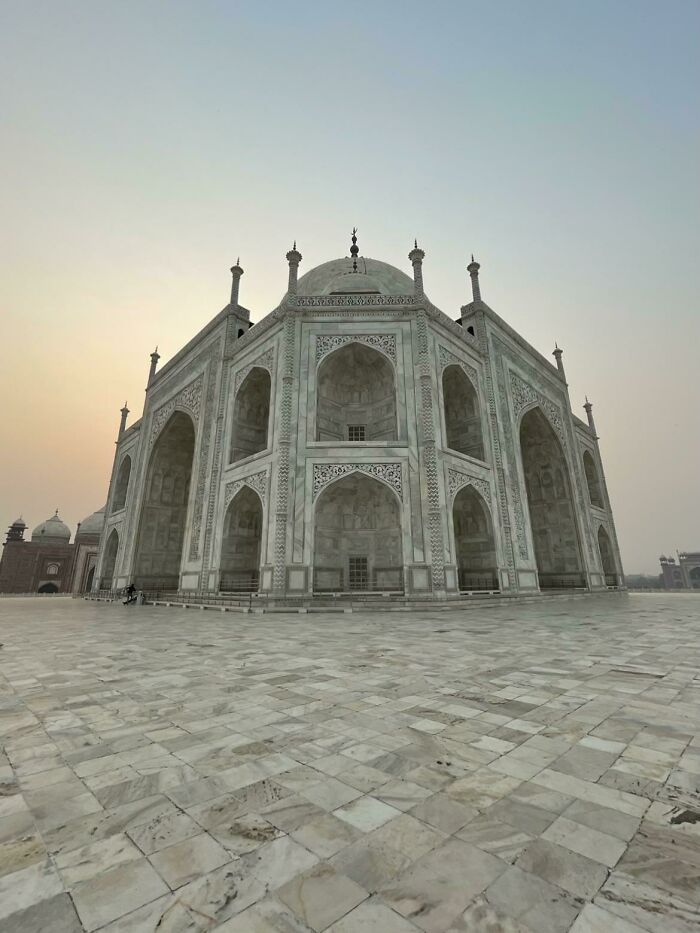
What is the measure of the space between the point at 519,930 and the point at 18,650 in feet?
23.7

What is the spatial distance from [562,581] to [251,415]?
17.7 m

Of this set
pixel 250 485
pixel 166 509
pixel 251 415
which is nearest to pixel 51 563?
pixel 166 509

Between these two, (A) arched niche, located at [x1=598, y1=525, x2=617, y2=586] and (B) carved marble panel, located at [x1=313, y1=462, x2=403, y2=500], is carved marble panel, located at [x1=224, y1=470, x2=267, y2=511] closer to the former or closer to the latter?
(B) carved marble panel, located at [x1=313, y1=462, x2=403, y2=500]

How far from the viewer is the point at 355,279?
22375 mm

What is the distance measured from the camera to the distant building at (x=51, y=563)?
1555 inches

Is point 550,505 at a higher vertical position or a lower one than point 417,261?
lower

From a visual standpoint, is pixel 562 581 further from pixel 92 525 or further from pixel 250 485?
pixel 92 525

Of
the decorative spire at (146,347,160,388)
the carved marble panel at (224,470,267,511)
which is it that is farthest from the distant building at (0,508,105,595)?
the carved marble panel at (224,470,267,511)

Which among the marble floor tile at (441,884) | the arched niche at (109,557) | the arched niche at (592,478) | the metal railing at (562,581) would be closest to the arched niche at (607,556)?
the arched niche at (592,478)

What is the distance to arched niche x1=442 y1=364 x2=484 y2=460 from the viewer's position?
1842cm

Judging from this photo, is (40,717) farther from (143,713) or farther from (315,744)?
(315,744)

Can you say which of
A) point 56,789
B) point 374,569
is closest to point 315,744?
point 56,789

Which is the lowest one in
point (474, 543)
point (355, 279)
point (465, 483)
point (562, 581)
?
point (562, 581)

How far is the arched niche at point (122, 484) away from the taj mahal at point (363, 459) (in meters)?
5.79
